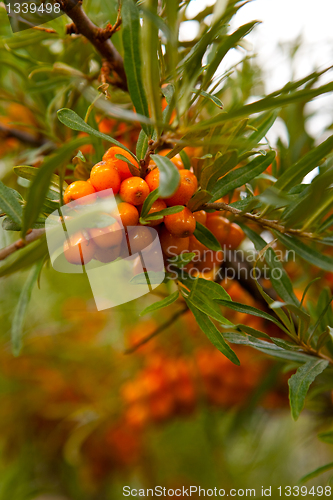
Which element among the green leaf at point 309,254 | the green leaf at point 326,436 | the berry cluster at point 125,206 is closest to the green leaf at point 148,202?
the berry cluster at point 125,206

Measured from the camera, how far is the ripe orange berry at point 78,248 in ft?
0.74

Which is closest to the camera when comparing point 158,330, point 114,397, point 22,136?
point 158,330

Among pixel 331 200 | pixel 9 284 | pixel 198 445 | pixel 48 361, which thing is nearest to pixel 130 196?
pixel 331 200

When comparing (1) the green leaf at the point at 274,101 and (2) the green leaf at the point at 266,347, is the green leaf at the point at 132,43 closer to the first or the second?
(1) the green leaf at the point at 274,101

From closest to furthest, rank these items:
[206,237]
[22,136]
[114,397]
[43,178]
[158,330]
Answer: [43,178]
[206,237]
[158,330]
[22,136]
[114,397]

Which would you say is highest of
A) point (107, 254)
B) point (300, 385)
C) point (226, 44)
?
point (226, 44)

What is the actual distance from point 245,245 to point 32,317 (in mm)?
533

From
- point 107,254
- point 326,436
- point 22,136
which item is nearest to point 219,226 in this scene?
point 107,254

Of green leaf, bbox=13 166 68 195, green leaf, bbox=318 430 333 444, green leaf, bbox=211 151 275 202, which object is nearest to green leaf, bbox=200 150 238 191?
green leaf, bbox=211 151 275 202

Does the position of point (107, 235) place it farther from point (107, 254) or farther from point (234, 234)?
point (234, 234)

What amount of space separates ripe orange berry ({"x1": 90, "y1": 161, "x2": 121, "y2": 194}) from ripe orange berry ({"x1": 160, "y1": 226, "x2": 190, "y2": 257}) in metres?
0.05

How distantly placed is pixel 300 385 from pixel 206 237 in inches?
5.2

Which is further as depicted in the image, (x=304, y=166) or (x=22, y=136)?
(x=22, y=136)

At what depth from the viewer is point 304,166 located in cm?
24
